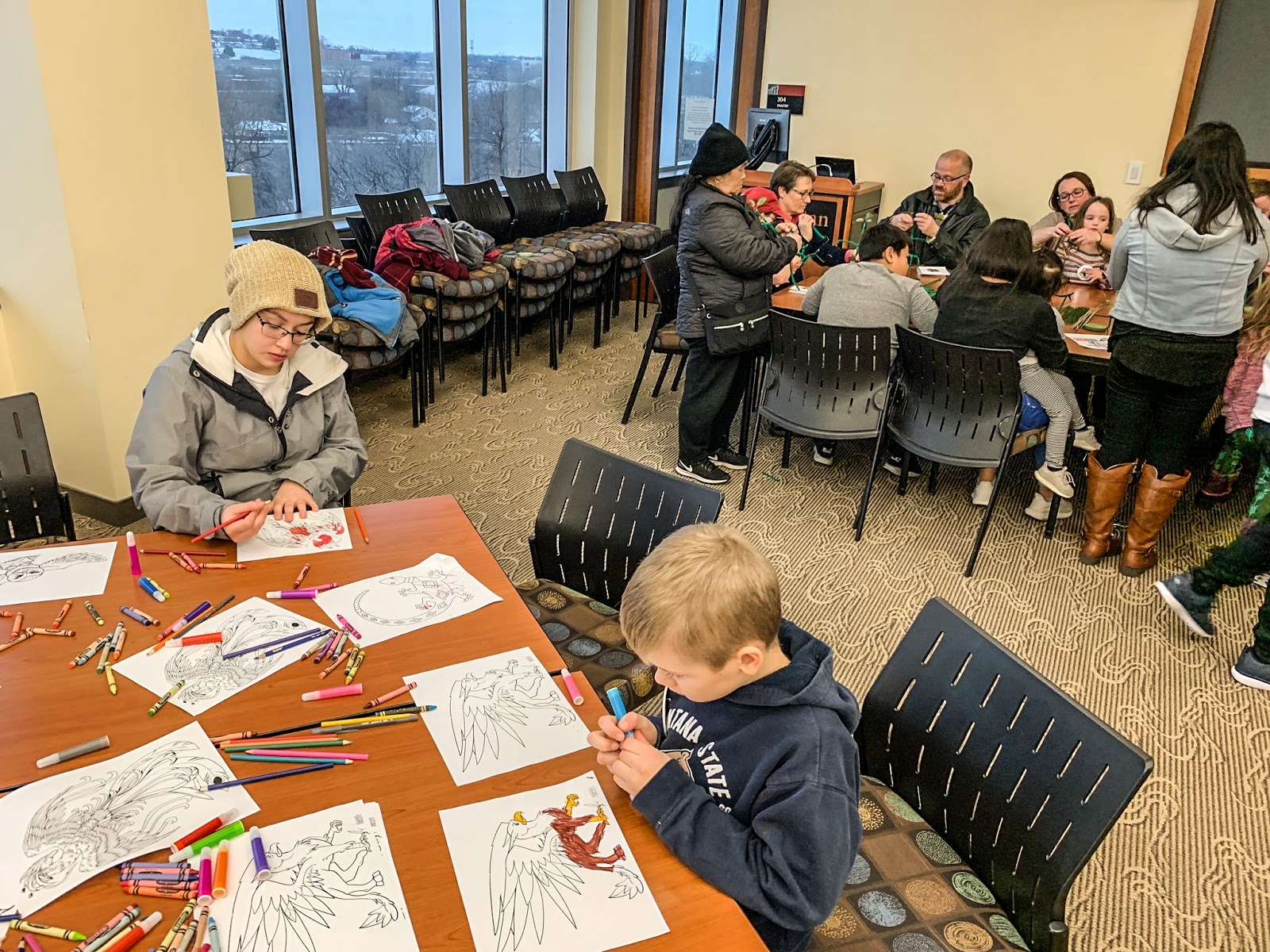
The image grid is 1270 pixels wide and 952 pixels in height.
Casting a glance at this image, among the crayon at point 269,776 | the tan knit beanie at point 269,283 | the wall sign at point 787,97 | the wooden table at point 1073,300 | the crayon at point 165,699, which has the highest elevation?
the wall sign at point 787,97

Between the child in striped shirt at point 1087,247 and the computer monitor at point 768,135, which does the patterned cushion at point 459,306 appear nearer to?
the computer monitor at point 768,135

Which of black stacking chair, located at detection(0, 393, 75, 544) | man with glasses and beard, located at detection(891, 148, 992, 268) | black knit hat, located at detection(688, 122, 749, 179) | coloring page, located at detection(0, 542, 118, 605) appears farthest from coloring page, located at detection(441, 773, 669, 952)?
man with glasses and beard, located at detection(891, 148, 992, 268)

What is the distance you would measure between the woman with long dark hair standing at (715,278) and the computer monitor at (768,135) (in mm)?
2460

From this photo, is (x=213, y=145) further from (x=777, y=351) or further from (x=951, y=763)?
(x=951, y=763)

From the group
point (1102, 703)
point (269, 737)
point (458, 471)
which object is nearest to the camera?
point (269, 737)

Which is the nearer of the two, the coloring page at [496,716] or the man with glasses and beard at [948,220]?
the coloring page at [496,716]

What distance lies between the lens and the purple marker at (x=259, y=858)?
1.09 m

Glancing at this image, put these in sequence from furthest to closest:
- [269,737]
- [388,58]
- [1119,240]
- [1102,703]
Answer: [388,58]
[1119,240]
[1102,703]
[269,737]

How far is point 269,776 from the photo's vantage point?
1249 millimetres

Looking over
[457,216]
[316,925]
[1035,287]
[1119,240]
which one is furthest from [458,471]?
[316,925]

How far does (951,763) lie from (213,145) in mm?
3217

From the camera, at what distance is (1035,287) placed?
3.31 meters

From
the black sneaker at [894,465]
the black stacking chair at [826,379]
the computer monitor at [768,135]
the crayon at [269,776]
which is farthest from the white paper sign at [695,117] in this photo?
the crayon at [269,776]

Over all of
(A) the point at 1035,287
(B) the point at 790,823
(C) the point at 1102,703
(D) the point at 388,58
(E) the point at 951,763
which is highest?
(D) the point at 388,58
